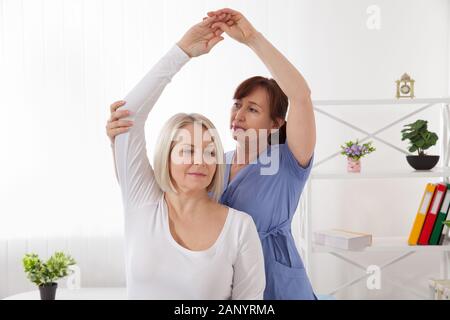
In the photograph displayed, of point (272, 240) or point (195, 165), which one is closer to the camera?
point (195, 165)

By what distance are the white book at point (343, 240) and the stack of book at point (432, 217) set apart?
0.75 ft

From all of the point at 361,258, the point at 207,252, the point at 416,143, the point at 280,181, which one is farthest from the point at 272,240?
the point at 361,258

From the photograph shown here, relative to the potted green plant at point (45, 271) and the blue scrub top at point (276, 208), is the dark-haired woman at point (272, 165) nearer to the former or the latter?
the blue scrub top at point (276, 208)

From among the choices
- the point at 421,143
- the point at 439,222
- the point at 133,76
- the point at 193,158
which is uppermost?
the point at 133,76

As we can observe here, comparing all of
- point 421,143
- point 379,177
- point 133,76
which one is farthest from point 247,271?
point 133,76

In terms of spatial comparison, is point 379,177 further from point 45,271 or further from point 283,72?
point 45,271

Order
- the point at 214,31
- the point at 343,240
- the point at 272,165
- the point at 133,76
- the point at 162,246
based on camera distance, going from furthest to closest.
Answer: the point at 133,76
the point at 343,240
the point at 272,165
the point at 214,31
the point at 162,246

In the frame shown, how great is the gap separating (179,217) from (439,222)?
4.98 ft

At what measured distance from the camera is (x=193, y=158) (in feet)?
2.92

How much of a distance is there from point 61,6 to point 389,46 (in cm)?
157

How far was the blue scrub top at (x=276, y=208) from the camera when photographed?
1050mm

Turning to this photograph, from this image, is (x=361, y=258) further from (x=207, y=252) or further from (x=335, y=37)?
(x=207, y=252)

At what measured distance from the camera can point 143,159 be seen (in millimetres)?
936

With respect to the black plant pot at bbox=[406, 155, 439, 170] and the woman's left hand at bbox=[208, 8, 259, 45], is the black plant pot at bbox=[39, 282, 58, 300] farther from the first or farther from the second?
the black plant pot at bbox=[406, 155, 439, 170]
